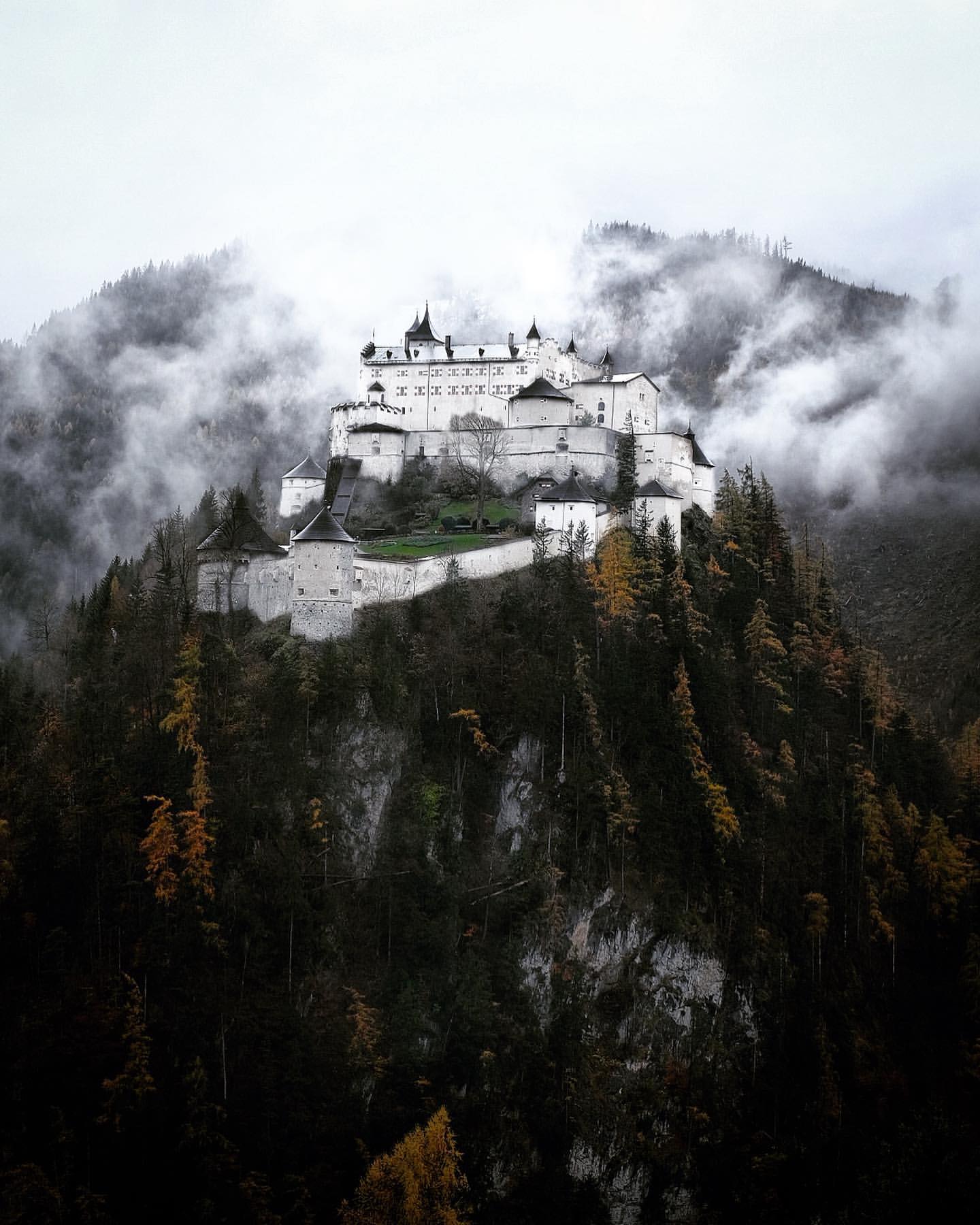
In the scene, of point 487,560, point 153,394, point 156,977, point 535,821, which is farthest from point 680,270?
point 156,977

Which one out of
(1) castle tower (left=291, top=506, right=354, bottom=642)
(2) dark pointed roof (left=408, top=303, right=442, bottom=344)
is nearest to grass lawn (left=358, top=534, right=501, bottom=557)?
(1) castle tower (left=291, top=506, right=354, bottom=642)

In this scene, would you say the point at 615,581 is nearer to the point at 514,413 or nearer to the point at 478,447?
the point at 478,447

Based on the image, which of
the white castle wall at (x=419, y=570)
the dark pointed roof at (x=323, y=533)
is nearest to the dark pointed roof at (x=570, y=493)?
the white castle wall at (x=419, y=570)

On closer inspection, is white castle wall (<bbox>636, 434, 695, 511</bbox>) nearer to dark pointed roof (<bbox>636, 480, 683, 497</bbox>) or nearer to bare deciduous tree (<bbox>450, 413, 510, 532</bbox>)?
dark pointed roof (<bbox>636, 480, 683, 497</bbox>)

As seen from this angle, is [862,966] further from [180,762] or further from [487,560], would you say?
[180,762]

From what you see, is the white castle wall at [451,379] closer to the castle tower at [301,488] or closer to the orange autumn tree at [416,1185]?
the castle tower at [301,488]
